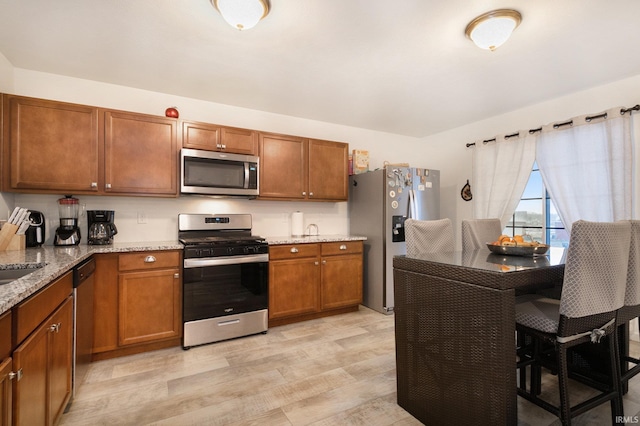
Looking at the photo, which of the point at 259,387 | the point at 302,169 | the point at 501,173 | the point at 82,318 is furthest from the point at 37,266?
the point at 501,173

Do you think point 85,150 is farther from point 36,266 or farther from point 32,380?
point 32,380

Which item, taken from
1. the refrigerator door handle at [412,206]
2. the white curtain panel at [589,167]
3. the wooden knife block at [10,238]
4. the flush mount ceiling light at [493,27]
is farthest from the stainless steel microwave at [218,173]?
the white curtain panel at [589,167]

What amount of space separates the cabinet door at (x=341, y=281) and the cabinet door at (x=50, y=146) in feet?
7.65

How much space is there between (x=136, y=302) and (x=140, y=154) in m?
1.28

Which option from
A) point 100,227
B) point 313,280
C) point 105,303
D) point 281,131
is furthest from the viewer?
point 281,131

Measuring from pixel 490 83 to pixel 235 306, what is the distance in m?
3.22

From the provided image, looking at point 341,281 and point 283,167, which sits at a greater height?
point 283,167

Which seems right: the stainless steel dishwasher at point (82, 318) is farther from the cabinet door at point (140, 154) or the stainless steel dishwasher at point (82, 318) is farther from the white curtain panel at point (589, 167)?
the white curtain panel at point (589, 167)

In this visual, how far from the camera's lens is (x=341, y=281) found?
3496 mm

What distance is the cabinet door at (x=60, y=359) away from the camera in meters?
1.43

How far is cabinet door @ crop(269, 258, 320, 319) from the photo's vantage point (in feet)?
10.1

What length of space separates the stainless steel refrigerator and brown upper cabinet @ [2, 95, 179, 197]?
7.14 feet

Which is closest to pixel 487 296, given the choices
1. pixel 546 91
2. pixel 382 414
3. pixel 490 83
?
pixel 382 414

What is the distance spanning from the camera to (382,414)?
177 cm
